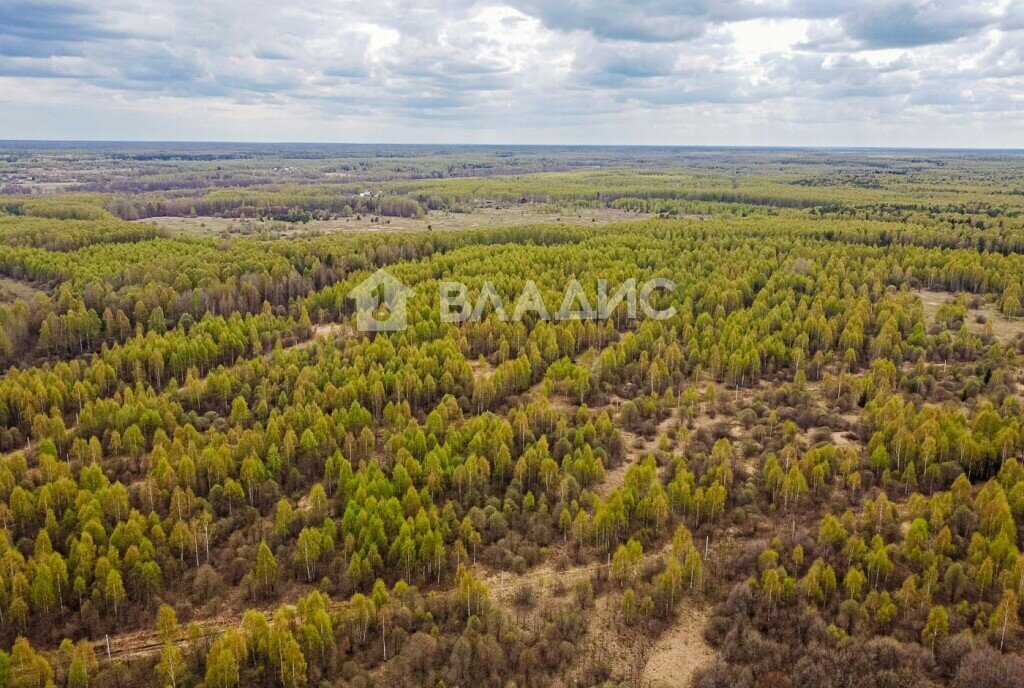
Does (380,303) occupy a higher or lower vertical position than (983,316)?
higher

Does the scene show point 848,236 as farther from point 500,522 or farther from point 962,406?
point 500,522

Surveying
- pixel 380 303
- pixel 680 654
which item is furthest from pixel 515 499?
pixel 380 303

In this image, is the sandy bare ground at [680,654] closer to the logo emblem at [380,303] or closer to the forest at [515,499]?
the forest at [515,499]

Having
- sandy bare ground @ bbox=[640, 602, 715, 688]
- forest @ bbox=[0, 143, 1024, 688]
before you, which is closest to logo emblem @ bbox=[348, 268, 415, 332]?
forest @ bbox=[0, 143, 1024, 688]

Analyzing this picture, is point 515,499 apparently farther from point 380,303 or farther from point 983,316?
point 983,316

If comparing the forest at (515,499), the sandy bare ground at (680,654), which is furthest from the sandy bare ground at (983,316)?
the sandy bare ground at (680,654)
